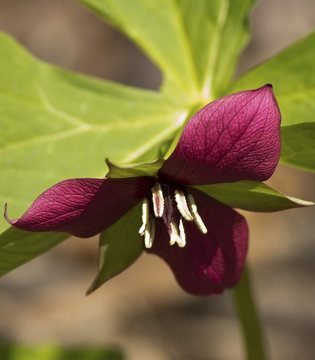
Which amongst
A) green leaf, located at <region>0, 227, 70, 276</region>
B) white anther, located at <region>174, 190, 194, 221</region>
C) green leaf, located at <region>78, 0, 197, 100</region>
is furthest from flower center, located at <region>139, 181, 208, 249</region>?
green leaf, located at <region>78, 0, 197, 100</region>

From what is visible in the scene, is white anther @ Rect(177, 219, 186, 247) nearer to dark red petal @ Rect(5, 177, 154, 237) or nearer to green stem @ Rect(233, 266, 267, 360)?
dark red petal @ Rect(5, 177, 154, 237)

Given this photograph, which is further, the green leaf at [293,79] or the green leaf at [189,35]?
the green leaf at [189,35]

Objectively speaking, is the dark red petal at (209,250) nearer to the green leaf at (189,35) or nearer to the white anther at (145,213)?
the white anther at (145,213)

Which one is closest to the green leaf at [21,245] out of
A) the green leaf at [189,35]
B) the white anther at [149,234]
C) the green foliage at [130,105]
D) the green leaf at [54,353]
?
the green foliage at [130,105]

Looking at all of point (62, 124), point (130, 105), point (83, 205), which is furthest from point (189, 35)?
point (83, 205)

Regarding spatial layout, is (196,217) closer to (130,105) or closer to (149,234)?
(149,234)
